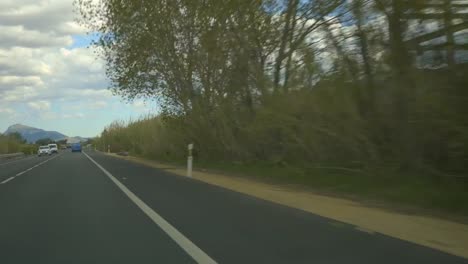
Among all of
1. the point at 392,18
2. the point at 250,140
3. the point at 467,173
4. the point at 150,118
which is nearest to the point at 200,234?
the point at 467,173

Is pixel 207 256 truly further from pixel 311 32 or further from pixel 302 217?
pixel 311 32

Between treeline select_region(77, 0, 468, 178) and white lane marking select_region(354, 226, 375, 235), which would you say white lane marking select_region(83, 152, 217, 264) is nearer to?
white lane marking select_region(354, 226, 375, 235)

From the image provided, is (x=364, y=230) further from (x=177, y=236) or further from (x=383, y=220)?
(x=177, y=236)

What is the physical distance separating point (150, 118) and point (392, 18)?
159 feet

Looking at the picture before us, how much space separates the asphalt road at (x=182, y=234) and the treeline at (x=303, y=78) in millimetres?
4448

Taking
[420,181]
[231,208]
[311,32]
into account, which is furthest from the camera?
[311,32]

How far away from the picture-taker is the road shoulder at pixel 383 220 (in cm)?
958

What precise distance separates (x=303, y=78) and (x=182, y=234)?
41.1 feet

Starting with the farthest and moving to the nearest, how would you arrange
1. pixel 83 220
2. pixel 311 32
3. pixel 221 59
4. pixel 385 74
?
pixel 221 59
pixel 311 32
pixel 385 74
pixel 83 220

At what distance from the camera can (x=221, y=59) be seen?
30031 millimetres

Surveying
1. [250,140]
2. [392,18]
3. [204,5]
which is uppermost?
[204,5]

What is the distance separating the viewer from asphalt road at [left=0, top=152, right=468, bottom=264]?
8.43 meters

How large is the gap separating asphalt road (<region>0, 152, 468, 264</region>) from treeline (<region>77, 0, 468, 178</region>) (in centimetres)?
445

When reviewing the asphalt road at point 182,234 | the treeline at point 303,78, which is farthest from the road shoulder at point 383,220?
the treeline at point 303,78
